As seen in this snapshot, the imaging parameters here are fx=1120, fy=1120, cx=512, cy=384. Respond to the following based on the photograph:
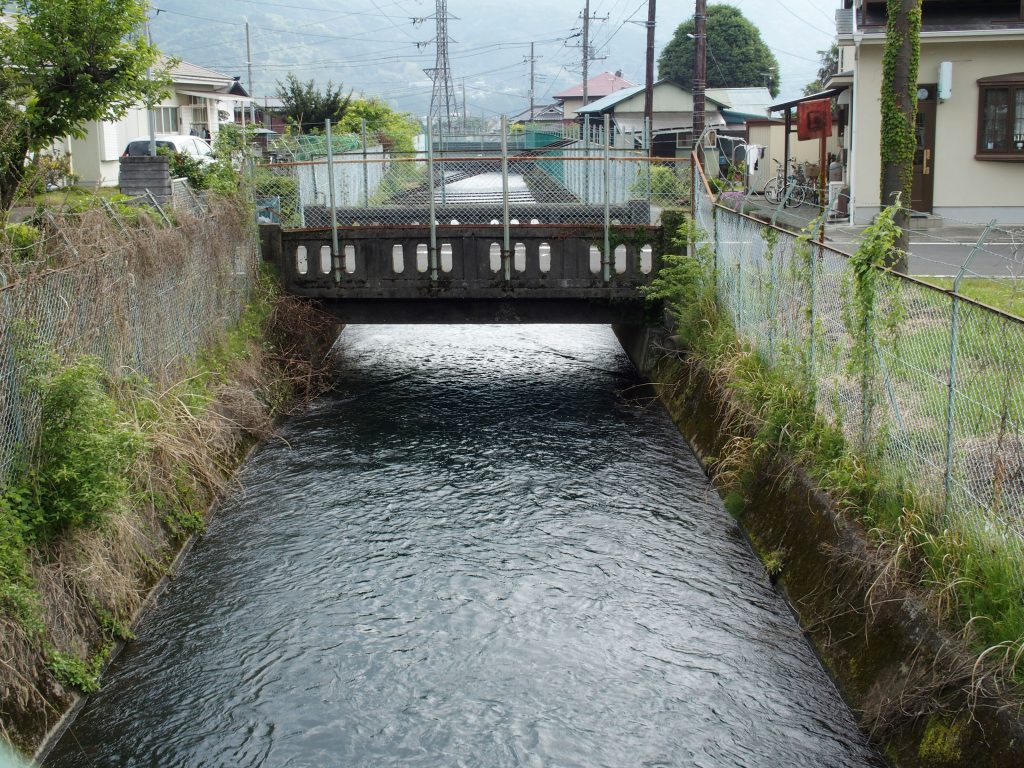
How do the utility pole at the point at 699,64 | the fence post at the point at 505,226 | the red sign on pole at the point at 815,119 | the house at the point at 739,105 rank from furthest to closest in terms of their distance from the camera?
the house at the point at 739,105, the red sign on pole at the point at 815,119, the utility pole at the point at 699,64, the fence post at the point at 505,226

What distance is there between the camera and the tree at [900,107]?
15484 millimetres

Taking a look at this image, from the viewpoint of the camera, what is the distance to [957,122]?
82.5 feet

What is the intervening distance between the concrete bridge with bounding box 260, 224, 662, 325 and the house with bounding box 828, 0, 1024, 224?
29.1 feet

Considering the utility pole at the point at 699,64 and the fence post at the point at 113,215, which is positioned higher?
the utility pole at the point at 699,64

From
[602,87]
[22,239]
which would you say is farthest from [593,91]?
[22,239]

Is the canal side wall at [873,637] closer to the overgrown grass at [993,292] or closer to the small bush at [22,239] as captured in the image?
the overgrown grass at [993,292]

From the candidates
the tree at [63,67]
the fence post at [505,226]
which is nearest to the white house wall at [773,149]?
the fence post at [505,226]

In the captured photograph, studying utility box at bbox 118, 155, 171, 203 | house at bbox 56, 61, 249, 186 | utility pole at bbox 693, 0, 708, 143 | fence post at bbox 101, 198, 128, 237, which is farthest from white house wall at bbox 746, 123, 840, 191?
fence post at bbox 101, 198, 128, 237

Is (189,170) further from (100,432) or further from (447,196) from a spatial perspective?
(100,432)

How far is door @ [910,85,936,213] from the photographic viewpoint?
82.8ft

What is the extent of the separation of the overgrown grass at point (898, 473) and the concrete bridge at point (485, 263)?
400 centimetres

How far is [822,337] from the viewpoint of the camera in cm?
1068

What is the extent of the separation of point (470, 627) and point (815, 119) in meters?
24.1

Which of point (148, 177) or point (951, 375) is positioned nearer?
point (951, 375)
